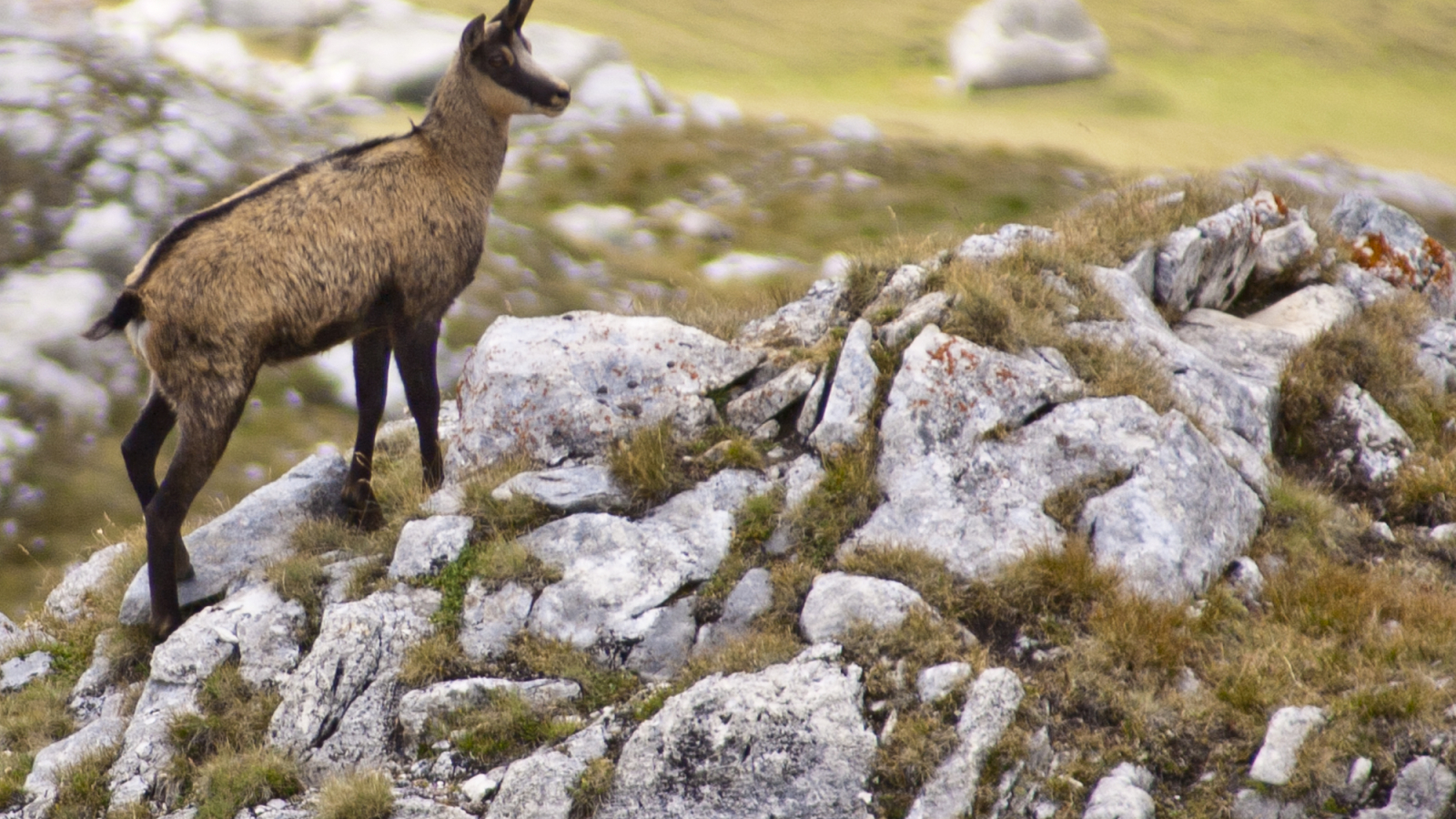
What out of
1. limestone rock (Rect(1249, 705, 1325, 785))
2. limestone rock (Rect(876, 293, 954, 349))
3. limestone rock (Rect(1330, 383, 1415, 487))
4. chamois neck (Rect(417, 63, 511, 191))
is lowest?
limestone rock (Rect(1249, 705, 1325, 785))

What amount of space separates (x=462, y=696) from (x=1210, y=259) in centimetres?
827

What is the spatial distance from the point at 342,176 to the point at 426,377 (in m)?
1.61

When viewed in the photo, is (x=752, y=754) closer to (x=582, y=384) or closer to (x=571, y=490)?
(x=571, y=490)

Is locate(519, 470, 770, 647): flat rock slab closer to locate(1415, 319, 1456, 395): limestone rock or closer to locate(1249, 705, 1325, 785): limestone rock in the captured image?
locate(1249, 705, 1325, 785): limestone rock

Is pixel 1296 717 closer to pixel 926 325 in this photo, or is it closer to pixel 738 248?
pixel 926 325

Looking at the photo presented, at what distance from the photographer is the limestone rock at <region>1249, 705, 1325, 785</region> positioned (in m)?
5.46

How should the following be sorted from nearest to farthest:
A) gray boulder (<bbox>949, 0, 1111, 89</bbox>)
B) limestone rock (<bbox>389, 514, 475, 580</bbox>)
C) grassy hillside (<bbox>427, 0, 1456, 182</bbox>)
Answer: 1. limestone rock (<bbox>389, 514, 475, 580</bbox>)
2. grassy hillside (<bbox>427, 0, 1456, 182</bbox>)
3. gray boulder (<bbox>949, 0, 1111, 89</bbox>)

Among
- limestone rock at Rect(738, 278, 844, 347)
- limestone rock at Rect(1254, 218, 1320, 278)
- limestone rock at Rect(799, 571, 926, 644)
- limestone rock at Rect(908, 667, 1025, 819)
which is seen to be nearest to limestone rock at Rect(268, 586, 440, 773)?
limestone rock at Rect(799, 571, 926, 644)

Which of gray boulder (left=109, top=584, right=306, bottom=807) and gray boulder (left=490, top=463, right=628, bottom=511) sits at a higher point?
gray boulder (left=490, top=463, right=628, bottom=511)

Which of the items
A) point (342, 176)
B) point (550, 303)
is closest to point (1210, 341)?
point (342, 176)

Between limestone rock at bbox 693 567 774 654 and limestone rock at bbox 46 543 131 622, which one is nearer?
limestone rock at bbox 693 567 774 654

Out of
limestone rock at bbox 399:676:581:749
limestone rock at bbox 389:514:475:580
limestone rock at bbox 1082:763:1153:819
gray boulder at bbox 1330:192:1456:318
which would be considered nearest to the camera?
limestone rock at bbox 1082:763:1153:819

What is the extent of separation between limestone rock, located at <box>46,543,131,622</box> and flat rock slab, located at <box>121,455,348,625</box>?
2.70 ft

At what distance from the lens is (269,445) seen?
16.0 meters
